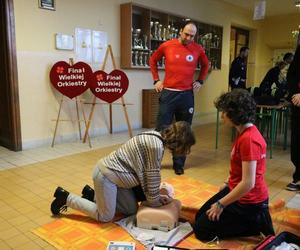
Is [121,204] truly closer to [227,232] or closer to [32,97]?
[227,232]

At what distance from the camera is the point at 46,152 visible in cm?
378

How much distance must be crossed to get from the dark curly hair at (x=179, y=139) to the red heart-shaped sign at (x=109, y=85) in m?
2.53

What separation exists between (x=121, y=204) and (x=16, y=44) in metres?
2.53

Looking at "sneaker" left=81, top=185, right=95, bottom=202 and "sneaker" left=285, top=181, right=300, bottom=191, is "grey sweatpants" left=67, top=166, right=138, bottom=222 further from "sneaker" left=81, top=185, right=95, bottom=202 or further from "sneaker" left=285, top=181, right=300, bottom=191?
"sneaker" left=285, top=181, right=300, bottom=191

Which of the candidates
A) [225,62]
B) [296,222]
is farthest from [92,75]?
[225,62]

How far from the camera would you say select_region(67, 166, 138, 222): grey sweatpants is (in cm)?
195

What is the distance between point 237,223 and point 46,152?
8.70 feet

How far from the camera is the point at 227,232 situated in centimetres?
184

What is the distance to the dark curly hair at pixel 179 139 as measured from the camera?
6.09 feet

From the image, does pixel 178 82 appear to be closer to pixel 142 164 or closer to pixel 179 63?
pixel 179 63

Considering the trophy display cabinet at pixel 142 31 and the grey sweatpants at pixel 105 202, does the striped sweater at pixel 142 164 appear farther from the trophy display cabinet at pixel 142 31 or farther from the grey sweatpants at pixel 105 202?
the trophy display cabinet at pixel 142 31

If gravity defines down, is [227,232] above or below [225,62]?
below

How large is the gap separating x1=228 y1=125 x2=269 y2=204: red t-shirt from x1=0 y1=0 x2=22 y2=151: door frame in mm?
2877

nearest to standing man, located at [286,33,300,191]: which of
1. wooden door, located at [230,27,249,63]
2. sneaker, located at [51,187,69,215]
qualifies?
sneaker, located at [51,187,69,215]
